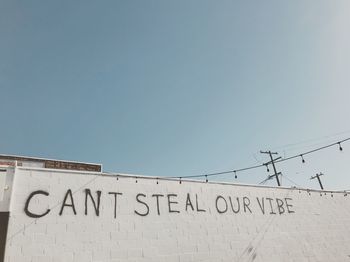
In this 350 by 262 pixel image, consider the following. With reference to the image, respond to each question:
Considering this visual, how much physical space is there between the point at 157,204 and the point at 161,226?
67cm

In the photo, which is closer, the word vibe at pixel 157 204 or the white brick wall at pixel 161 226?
the white brick wall at pixel 161 226

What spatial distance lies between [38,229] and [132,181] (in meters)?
2.87

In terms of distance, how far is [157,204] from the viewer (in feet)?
Result: 29.1

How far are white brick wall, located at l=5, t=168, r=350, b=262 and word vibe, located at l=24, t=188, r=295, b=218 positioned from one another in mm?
32

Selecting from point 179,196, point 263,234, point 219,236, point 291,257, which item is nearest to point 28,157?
point 179,196

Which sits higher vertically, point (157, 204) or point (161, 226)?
point (157, 204)

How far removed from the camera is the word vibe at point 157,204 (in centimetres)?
727

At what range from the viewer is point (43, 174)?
297 inches

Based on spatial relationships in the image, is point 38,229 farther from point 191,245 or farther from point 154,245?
point 191,245

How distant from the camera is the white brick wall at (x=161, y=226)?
696cm

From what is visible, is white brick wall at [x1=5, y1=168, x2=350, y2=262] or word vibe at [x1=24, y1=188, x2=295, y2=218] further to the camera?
word vibe at [x1=24, y1=188, x2=295, y2=218]

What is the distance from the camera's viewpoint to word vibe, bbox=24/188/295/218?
7266mm

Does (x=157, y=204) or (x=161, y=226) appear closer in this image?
(x=161, y=226)

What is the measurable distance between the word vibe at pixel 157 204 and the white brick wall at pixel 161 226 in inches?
1.3
